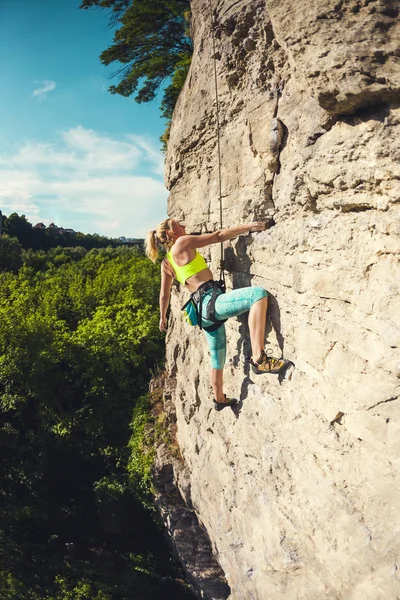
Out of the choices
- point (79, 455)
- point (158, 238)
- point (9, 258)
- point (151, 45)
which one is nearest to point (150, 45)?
point (151, 45)

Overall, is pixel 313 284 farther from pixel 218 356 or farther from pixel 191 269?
pixel 218 356

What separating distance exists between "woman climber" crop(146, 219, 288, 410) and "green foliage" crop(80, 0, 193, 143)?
7.17m

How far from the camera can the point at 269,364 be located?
4062 millimetres

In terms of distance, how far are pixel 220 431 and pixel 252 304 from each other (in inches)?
93.7

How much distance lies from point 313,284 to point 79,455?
10482 mm

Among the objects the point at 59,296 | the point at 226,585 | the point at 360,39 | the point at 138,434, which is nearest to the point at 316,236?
the point at 360,39

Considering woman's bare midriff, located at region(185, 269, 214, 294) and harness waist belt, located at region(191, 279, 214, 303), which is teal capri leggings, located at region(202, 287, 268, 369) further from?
woman's bare midriff, located at region(185, 269, 214, 294)

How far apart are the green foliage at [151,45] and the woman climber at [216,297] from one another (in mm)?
7172

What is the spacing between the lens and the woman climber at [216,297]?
411 centimetres

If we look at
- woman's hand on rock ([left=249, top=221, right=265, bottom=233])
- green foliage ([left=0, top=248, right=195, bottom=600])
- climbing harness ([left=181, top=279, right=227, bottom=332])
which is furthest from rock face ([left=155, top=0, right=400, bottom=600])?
green foliage ([left=0, top=248, right=195, bottom=600])

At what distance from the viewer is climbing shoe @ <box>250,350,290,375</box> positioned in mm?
3992

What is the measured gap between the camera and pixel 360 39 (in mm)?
3023

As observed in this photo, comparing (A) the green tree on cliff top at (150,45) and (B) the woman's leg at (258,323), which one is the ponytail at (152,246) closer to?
(B) the woman's leg at (258,323)

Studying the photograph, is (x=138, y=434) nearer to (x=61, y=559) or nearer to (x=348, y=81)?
(x=61, y=559)
